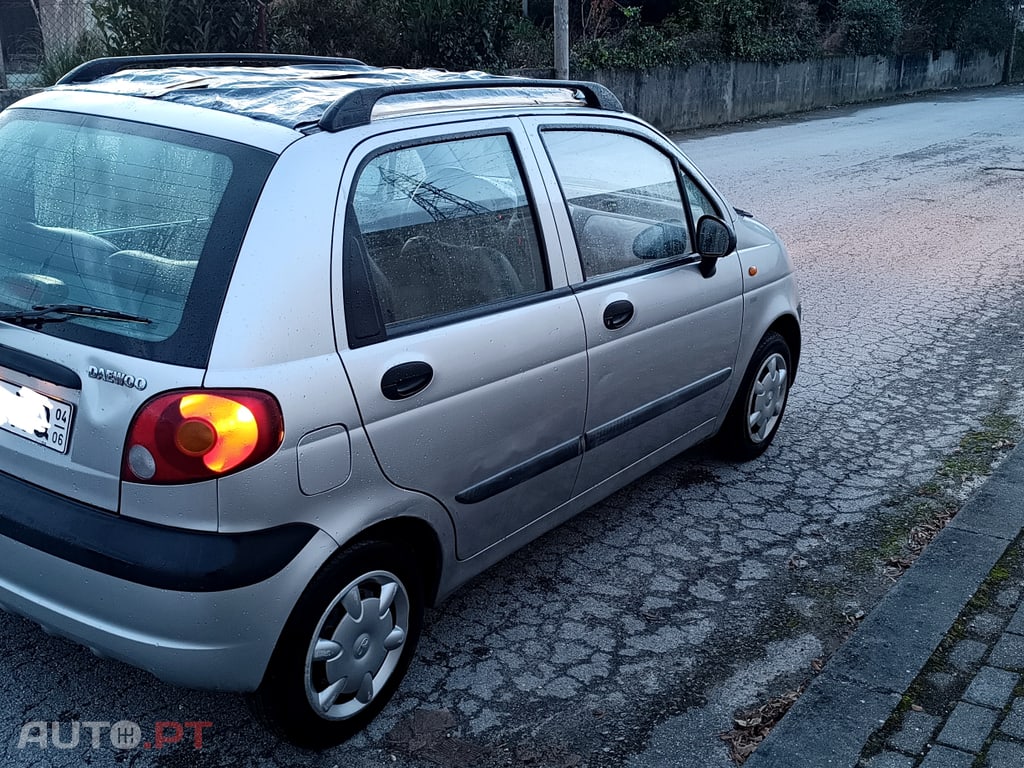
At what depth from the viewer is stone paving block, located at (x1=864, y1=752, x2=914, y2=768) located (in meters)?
2.96

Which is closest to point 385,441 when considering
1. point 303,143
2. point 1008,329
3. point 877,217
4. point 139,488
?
point 139,488

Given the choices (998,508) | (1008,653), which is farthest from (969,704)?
(998,508)

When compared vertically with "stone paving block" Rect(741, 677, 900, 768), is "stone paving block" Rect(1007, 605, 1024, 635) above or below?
below

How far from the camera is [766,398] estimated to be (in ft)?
16.8

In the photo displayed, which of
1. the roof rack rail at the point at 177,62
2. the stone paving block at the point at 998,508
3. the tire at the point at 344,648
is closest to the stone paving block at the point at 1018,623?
the stone paving block at the point at 998,508

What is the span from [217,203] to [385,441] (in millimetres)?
749

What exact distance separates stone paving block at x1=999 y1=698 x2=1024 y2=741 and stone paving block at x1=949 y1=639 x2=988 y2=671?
0.23 meters

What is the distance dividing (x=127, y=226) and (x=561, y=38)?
15.1 metres

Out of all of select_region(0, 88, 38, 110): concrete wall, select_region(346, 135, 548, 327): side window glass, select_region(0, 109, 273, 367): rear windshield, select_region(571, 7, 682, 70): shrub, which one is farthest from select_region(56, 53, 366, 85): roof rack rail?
select_region(571, 7, 682, 70): shrub

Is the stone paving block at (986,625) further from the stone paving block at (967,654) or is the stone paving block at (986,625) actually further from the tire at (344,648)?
the tire at (344,648)

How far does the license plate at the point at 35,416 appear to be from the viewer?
2715 mm

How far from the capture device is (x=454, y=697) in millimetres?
3307

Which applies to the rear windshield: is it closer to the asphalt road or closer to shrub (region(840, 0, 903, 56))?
the asphalt road

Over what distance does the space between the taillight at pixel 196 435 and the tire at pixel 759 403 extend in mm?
2754
